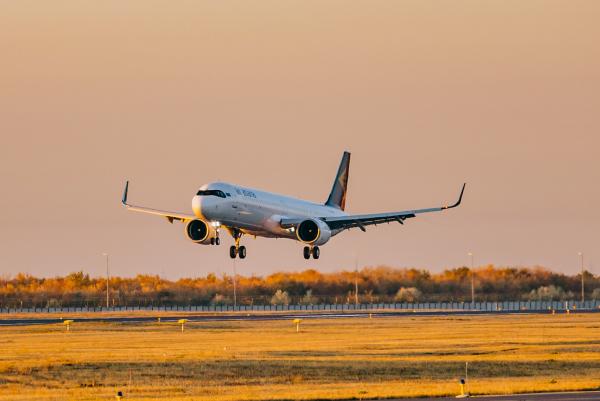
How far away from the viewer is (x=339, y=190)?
130500 mm

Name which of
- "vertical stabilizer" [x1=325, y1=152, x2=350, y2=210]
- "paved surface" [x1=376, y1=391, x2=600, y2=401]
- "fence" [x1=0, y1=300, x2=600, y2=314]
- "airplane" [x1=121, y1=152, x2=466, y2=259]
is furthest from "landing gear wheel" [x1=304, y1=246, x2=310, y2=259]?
"fence" [x1=0, y1=300, x2=600, y2=314]

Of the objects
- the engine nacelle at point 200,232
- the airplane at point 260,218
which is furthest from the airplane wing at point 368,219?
the engine nacelle at point 200,232

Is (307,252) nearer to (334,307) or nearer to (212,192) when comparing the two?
(212,192)

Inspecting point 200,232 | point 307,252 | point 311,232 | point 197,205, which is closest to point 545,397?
point 197,205

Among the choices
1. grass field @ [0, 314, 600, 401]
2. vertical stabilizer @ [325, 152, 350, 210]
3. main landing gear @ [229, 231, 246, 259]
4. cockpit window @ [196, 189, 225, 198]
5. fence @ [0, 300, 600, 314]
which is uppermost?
vertical stabilizer @ [325, 152, 350, 210]

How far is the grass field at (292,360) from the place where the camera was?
190ft

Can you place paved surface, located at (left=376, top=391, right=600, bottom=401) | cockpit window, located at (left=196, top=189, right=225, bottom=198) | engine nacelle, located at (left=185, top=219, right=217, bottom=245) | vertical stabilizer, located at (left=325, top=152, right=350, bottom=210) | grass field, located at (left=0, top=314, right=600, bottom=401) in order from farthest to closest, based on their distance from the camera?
vertical stabilizer, located at (left=325, top=152, right=350, bottom=210) → engine nacelle, located at (left=185, top=219, right=217, bottom=245) → cockpit window, located at (left=196, top=189, right=225, bottom=198) → grass field, located at (left=0, top=314, right=600, bottom=401) → paved surface, located at (left=376, top=391, right=600, bottom=401)

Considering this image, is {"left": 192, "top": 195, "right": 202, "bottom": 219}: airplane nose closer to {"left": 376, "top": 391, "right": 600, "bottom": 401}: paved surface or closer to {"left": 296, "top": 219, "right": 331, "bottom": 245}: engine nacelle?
{"left": 296, "top": 219, "right": 331, "bottom": 245}: engine nacelle

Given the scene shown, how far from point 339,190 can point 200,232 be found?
35.2 m

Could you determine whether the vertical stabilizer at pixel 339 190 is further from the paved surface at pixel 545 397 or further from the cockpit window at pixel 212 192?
the paved surface at pixel 545 397

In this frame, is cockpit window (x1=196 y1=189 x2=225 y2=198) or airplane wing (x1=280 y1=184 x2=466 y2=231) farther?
airplane wing (x1=280 y1=184 x2=466 y2=231)

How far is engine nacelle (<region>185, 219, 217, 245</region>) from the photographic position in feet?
317

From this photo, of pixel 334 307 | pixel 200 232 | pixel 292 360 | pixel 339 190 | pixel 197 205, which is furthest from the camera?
pixel 334 307

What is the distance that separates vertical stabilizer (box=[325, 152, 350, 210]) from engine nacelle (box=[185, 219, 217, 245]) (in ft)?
99.2
